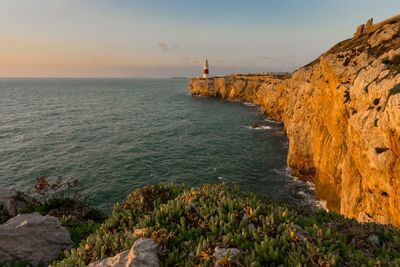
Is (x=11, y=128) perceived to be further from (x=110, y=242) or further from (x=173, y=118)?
(x=110, y=242)

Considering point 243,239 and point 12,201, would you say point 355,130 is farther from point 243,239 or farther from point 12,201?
point 12,201

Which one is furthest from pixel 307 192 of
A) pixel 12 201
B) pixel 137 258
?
pixel 12 201

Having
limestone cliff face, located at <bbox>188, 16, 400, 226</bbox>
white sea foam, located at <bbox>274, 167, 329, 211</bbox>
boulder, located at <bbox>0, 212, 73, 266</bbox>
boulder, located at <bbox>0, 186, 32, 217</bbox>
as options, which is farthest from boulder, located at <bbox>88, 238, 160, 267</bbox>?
white sea foam, located at <bbox>274, 167, 329, 211</bbox>

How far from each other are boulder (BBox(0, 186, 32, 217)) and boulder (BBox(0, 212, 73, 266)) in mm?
6043

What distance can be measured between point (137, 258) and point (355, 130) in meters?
20.9

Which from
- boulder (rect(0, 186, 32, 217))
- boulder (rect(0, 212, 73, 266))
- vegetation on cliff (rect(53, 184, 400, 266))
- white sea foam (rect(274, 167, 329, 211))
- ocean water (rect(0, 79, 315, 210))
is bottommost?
white sea foam (rect(274, 167, 329, 211))

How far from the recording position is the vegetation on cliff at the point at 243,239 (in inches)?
262

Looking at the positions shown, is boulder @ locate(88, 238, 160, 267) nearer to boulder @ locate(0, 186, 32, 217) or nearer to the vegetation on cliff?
the vegetation on cliff

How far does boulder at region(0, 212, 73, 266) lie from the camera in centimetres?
1069

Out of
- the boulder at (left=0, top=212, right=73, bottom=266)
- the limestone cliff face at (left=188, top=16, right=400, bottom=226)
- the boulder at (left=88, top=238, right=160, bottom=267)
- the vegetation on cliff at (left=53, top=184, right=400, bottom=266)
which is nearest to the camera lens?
the boulder at (left=88, top=238, right=160, bottom=267)

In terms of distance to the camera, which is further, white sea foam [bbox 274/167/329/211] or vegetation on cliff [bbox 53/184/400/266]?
white sea foam [bbox 274/167/329/211]

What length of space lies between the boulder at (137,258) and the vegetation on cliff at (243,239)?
31 centimetres

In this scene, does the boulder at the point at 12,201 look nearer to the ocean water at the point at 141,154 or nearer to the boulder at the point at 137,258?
the ocean water at the point at 141,154

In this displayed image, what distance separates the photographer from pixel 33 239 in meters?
11.5
